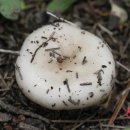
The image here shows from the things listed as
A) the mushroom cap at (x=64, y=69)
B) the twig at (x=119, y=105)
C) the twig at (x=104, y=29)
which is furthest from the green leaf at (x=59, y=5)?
the twig at (x=119, y=105)

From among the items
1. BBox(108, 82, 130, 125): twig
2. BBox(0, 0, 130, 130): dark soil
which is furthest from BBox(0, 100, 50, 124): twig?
BBox(108, 82, 130, 125): twig

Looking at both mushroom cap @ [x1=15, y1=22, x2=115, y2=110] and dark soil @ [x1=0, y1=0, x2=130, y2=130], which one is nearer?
mushroom cap @ [x1=15, y1=22, x2=115, y2=110]

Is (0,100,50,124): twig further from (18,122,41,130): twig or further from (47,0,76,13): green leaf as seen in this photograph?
(47,0,76,13): green leaf

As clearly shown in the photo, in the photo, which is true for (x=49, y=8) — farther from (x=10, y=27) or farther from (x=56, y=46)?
(x=56, y=46)

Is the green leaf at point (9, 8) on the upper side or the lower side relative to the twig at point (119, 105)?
upper

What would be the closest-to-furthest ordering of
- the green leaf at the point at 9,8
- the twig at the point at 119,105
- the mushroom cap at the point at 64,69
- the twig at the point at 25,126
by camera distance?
the mushroom cap at the point at 64,69 < the twig at the point at 25,126 < the twig at the point at 119,105 < the green leaf at the point at 9,8

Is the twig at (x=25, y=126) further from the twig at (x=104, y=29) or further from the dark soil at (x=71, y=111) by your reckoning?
the twig at (x=104, y=29)

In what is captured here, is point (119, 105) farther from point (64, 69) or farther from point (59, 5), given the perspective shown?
point (59, 5)

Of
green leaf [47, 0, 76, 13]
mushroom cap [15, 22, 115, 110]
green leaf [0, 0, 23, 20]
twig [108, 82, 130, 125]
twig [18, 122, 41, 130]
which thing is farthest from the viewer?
green leaf [47, 0, 76, 13]
